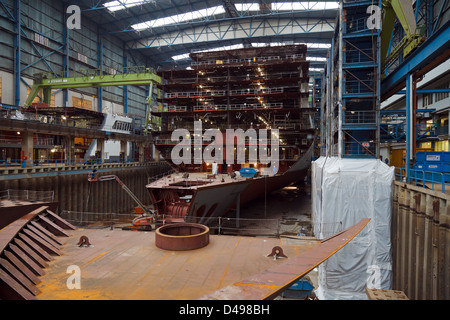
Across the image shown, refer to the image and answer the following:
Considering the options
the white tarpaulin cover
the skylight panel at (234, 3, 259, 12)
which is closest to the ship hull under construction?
the white tarpaulin cover

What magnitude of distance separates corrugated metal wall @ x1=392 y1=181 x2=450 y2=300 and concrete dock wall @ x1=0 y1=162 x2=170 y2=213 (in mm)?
26127

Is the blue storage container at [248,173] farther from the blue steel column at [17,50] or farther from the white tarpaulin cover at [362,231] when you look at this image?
the blue steel column at [17,50]

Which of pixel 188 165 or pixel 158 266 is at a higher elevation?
pixel 188 165

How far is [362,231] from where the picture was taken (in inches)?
526

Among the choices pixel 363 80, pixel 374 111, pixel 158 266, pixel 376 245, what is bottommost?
pixel 376 245

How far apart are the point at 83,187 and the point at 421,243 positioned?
27832 millimetres

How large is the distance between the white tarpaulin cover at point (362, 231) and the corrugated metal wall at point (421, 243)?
63cm

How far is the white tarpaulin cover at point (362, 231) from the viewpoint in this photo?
43.0ft

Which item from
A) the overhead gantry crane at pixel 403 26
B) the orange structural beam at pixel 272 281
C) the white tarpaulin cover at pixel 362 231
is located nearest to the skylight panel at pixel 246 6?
the overhead gantry crane at pixel 403 26

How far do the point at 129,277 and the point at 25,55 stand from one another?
43.1m

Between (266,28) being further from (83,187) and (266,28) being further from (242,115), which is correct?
(83,187)
